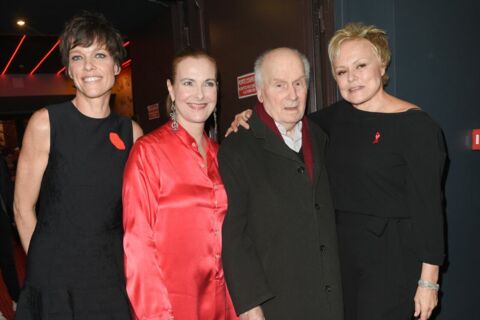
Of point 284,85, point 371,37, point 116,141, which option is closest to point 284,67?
point 284,85

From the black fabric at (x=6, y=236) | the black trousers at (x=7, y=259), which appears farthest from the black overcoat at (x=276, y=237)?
the black trousers at (x=7, y=259)

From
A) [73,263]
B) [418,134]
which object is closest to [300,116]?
[418,134]

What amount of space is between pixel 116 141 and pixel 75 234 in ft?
1.40

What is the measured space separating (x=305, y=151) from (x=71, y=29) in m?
1.13

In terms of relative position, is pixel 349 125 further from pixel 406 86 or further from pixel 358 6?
pixel 358 6

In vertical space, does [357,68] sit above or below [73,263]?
above

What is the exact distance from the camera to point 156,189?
60.7 inches

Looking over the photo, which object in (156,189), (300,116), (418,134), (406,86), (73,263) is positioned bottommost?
(73,263)

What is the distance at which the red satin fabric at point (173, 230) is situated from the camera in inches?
59.0

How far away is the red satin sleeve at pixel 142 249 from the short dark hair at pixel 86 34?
1.90 ft

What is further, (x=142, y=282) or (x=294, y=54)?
(x=294, y=54)

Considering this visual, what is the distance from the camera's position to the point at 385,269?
167 cm

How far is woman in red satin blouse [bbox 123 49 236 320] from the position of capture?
1502mm

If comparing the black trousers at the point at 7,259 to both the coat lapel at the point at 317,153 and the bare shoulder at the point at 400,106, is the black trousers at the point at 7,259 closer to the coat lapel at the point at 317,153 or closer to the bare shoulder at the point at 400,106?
the coat lapel at the point at 317,153
